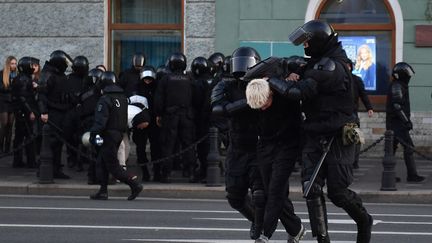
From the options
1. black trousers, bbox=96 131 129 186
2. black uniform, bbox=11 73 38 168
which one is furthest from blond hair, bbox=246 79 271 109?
black uniform, bbox=11 73 38 168

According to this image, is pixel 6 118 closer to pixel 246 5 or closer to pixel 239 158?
pixel 246 5

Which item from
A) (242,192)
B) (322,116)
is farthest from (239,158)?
(322,116)

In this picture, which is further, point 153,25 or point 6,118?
point 153,25

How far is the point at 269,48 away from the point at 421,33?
2970mm

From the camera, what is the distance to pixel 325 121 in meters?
8.58

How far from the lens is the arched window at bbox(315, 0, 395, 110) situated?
20.0 metres

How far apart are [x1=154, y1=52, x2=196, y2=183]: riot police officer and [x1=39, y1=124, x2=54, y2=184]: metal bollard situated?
1.74 meters

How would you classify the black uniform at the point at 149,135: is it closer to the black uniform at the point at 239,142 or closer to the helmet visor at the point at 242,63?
the black uniform at the point at 239,142

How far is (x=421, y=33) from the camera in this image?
19.6m

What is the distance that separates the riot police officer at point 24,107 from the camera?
16969mm

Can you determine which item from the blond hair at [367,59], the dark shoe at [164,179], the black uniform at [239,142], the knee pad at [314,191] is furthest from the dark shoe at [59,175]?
the knee pad at [314,191]

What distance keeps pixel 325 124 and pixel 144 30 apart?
12.9 m

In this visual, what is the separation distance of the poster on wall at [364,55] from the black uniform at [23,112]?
6447 millimetres

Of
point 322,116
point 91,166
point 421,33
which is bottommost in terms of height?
point 91,166
